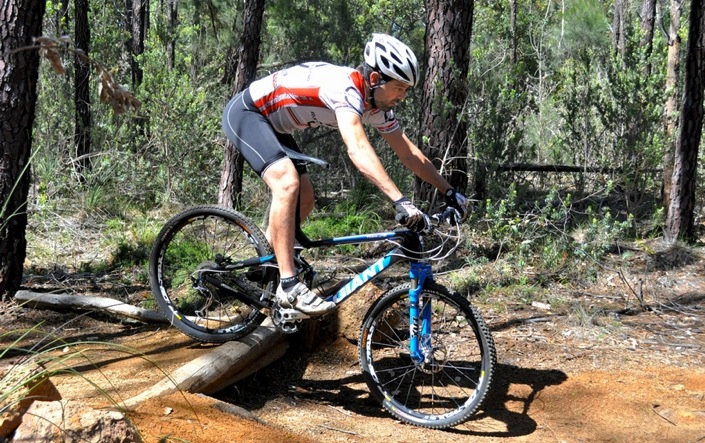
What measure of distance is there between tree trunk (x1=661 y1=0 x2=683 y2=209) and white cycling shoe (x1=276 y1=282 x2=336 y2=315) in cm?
510

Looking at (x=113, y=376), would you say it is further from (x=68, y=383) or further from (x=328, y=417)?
(x=328, y=417)

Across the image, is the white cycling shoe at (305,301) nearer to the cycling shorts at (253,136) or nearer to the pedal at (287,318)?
the pedal at (287,318)

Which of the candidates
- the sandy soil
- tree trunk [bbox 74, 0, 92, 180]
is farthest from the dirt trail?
tree trunk [bbox 74, 0, 92, 180]

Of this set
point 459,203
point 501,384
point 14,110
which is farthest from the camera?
point 14,110

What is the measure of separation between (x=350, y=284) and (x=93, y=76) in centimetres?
1000

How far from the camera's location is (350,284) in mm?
4215

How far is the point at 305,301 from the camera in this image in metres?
4.05

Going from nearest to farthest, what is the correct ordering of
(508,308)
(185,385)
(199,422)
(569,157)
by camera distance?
(199,422)
(185,385)
(508,308)
(569,157)

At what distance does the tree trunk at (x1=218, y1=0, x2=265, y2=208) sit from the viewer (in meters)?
9.11

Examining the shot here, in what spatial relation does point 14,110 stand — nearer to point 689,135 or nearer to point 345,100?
point 345,100

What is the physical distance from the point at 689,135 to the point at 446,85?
2647 millimetres

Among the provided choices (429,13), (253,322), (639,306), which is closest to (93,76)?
(429,13)

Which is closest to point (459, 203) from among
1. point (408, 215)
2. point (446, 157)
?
point (408, 215)

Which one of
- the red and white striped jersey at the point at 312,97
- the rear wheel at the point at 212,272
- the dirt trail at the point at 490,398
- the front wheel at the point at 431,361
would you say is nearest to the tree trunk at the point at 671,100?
the dirt trail at the point at 490,398
